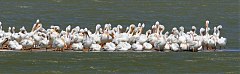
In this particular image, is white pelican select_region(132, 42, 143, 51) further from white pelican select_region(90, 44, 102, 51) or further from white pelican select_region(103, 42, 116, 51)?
white pelican select_region(90, 44, 102, 51)

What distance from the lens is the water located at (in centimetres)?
2127

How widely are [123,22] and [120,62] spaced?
38.2 ft

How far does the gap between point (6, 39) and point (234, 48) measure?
5.49m

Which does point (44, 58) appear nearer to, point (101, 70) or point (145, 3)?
point (101, 70)

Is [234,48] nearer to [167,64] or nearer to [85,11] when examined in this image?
[167,64]

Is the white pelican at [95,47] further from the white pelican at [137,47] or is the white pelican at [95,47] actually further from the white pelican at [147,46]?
the white pelican at [147,46]

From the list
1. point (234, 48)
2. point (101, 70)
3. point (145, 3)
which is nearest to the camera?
point (101, 70)

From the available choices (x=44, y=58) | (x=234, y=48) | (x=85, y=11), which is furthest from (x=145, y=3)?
(x=44, y=58)

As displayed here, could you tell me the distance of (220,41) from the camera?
82.0ft

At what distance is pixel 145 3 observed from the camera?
130ft

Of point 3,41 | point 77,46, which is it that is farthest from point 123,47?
point 3,41

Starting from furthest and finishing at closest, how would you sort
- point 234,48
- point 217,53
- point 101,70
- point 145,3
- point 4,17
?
point 145,3 → point 4,17 → point 234,48 → point 217,53 → point 101,70

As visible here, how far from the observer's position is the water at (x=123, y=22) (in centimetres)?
2127

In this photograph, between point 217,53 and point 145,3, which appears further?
point 145,3
